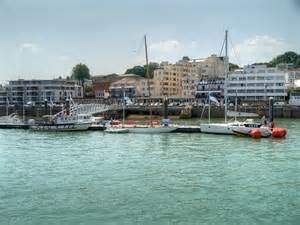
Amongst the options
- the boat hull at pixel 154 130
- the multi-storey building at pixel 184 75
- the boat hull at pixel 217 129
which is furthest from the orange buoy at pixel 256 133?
the multi-storey building at pixel 184 75

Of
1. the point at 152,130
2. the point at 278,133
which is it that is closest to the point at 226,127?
the point at 278,133

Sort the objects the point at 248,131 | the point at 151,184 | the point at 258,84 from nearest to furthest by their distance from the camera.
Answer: the point at 151,184 < the point at 248,131 < the point at 258,84

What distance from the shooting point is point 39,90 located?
178 m

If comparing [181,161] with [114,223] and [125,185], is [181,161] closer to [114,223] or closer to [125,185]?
[125,185]

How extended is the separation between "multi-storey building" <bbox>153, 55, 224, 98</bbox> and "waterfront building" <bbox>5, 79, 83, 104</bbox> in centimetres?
3270

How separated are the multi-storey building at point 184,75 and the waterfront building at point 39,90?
107ft

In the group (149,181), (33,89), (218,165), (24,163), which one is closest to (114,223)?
(149,181)

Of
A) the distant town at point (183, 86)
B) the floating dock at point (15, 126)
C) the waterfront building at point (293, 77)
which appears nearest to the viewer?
the floating dock at point (15, 126)

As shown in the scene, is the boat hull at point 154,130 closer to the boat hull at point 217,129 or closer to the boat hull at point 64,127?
the boat hull at point 217,129

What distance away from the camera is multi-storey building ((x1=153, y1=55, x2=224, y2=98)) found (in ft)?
547

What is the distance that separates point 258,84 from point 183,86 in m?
30.1

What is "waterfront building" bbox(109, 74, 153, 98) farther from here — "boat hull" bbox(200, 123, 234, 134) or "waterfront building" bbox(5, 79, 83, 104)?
"boat hull" bbox(200, 123, 234, 134)

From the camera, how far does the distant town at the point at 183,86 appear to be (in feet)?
486

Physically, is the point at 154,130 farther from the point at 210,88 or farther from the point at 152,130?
the point at 210,88
